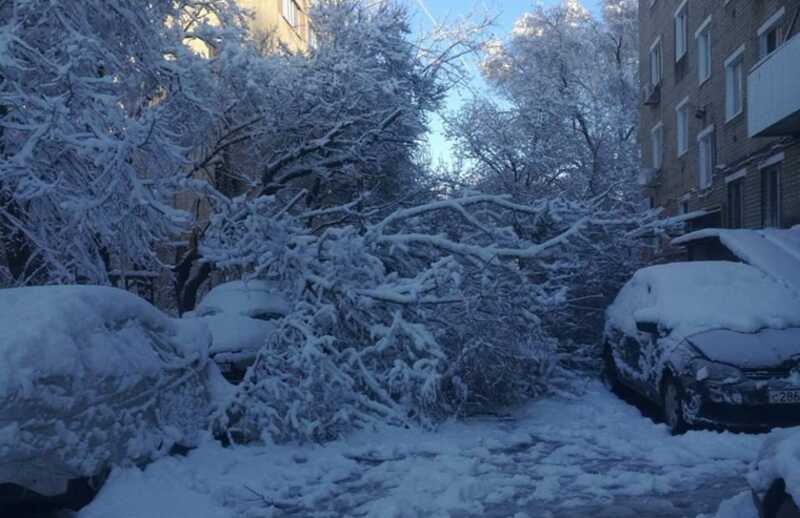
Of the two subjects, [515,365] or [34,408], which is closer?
[34,408]

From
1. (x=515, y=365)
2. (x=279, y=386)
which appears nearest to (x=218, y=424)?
(x=279, y=386)

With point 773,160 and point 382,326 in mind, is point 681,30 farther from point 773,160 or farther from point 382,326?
point 382,326

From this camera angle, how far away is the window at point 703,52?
22.5m

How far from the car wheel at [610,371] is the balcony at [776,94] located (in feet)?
19.4

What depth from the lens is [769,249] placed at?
10.4 meters

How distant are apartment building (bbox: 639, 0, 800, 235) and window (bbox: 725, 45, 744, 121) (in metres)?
0.02

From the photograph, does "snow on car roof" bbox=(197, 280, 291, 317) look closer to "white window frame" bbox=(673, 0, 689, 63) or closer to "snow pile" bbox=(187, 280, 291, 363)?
"snow pile" bbox=(187, 280, 291, 363)

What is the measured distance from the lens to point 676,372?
7.91m

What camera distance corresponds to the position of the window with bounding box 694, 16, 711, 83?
73.8 feet

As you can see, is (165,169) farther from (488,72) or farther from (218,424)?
(488,72)

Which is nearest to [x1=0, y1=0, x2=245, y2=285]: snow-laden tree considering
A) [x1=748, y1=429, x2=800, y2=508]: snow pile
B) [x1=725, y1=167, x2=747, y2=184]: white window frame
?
[x1=748, y1=429, x2=800, y2=508]: snow pile

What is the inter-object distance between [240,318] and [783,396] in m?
6.32

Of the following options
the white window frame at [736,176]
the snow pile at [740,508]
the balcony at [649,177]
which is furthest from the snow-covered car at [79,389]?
the balcony at [649,177]

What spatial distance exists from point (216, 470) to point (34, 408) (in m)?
2.32
